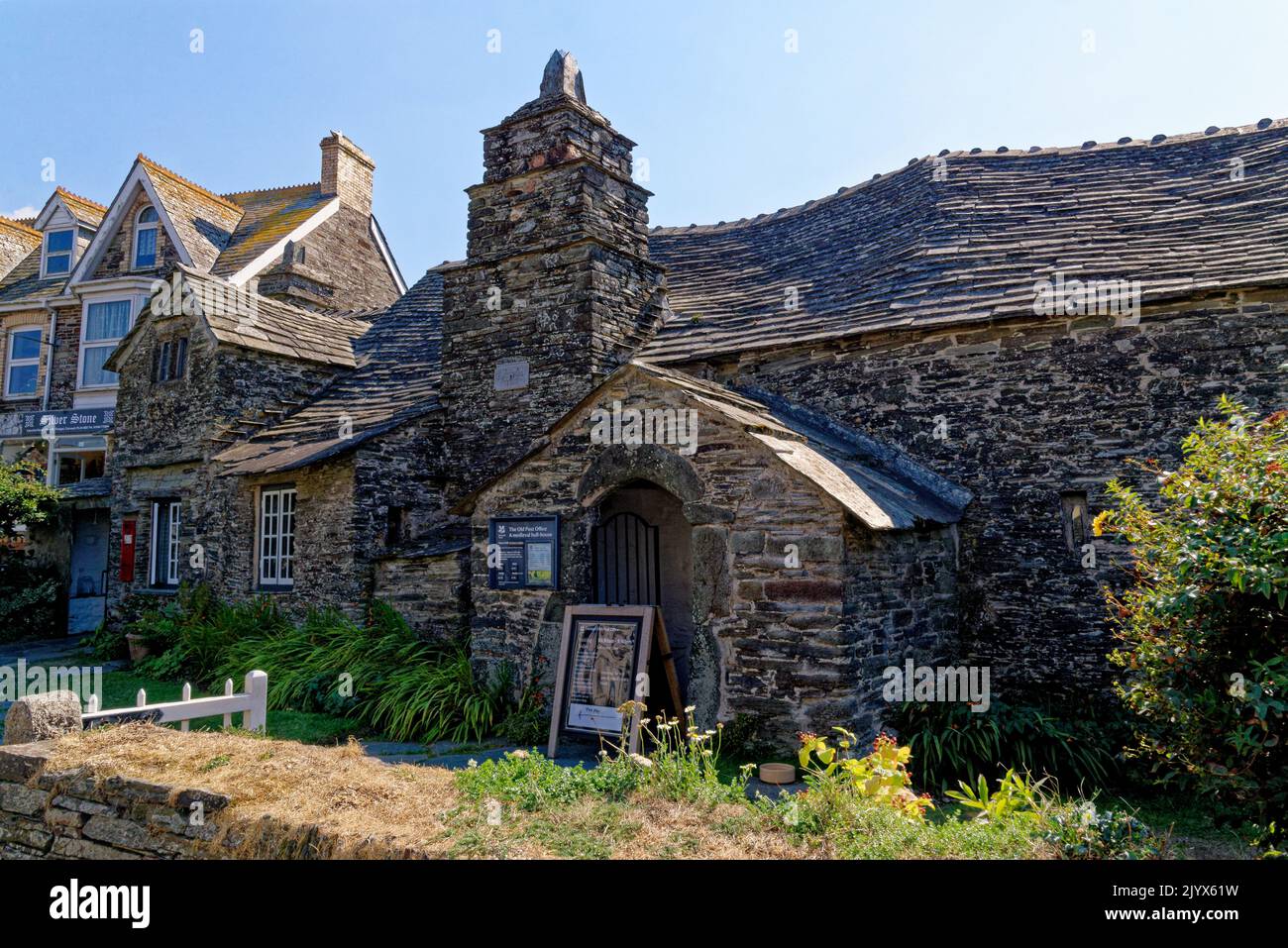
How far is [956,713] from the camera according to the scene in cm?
765

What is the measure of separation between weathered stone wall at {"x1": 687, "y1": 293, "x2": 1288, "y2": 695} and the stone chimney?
143 inches

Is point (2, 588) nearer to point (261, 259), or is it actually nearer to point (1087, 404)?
point (261, 259)

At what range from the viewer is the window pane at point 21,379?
67.8ft

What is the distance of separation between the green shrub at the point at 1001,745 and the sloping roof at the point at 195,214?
723 inches

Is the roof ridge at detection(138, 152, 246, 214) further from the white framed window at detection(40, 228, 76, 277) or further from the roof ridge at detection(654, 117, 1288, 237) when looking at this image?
the roof ridge at detection(654, 117, 1288, 237)

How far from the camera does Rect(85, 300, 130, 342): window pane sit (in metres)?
19.6

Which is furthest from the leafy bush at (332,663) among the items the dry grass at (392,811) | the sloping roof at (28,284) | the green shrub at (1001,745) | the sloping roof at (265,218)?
the sloping roof at (28,284)

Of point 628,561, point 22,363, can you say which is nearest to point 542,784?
point 628,561

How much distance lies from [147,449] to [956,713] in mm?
13718

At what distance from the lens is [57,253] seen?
21328mm

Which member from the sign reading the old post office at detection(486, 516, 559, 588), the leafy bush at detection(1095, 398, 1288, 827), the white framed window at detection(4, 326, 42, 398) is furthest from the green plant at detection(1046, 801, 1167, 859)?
the white framed window at detection(4, 326, 42, 398)

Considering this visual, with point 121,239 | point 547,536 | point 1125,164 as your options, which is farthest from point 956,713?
point 121,239

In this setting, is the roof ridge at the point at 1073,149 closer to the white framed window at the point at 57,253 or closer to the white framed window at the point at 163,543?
the white framed window at the point at 163,543

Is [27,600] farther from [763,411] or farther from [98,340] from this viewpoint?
[763,411]
